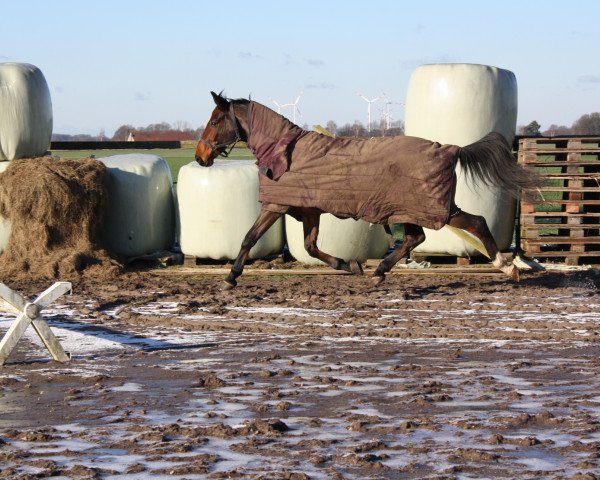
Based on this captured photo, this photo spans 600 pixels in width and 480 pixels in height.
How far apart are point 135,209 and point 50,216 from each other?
112 centimetres

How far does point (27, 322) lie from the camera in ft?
26.2

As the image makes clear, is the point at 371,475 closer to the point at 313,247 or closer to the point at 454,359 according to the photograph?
the point at 454,359

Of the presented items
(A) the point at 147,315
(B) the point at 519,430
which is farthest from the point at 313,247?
(B) the point at 519,430

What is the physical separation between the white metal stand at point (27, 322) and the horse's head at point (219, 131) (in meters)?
3.66

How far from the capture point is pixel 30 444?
5953 millimetres

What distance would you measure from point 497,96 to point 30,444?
8497mm

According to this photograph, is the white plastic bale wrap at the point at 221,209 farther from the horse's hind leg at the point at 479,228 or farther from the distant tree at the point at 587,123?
the distant tree at the point at 587,123

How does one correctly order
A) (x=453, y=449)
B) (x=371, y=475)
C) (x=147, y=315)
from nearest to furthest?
1. (x=371, y=475)
2. (x=453, y=449)
3. (x=147, y=315)

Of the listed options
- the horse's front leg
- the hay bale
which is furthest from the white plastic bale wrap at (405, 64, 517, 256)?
the hay bale

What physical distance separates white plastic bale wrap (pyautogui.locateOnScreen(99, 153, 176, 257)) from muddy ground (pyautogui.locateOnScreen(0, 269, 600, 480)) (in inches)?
77.4

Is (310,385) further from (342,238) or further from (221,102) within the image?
(342,238)

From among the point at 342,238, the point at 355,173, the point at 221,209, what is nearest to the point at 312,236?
the point at 355,173

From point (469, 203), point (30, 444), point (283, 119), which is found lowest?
point (30, 444)

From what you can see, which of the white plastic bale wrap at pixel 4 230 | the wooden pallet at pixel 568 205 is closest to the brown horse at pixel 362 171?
the wooden pallet at pixel 568 205
